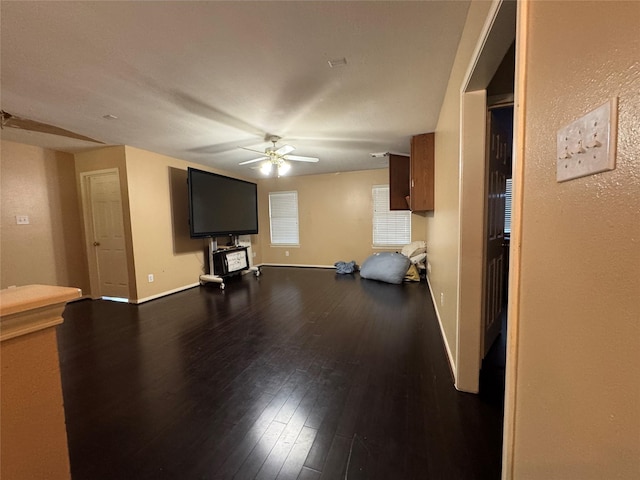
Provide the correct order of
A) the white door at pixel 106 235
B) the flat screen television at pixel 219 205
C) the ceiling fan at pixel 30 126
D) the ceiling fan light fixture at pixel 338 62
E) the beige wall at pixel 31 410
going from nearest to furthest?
the beige wall at pixel 31 410, the ceiling fan light fixture at pixel 338 62, the ceiling fan at pixel 30 126, the white door at pixel 106 235, the flat screen television at pixel 219 205

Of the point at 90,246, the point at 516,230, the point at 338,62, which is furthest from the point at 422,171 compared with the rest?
the point at 90,246

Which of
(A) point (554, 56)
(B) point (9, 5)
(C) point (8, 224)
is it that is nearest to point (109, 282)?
(C) point (8, 224)

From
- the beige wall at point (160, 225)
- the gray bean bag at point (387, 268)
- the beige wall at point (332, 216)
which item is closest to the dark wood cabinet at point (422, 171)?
the gray bean bag at point (387, 268)

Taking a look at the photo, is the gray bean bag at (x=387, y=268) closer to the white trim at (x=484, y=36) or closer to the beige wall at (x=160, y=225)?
the beige wall at (x=160, y=225)

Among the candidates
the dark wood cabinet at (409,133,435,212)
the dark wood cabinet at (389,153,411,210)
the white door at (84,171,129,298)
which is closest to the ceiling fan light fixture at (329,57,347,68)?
the dark wood cabinet at (409,133,435,212)

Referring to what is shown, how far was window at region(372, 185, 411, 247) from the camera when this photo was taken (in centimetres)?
560

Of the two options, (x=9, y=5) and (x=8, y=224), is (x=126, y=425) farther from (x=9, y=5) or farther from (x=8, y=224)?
(x=8, y=224)

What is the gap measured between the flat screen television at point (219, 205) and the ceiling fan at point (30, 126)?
1.41 meters

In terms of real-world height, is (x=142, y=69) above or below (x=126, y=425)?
above

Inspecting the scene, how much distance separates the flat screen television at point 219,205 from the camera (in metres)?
4.20

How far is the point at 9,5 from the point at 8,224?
10.8 ft

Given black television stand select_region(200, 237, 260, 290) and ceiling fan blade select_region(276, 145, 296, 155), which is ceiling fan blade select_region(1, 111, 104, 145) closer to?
black television stand select_region(200, 237, 260, 290)

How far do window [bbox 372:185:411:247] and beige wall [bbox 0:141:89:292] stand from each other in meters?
5.34

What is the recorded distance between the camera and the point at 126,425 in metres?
1.47
